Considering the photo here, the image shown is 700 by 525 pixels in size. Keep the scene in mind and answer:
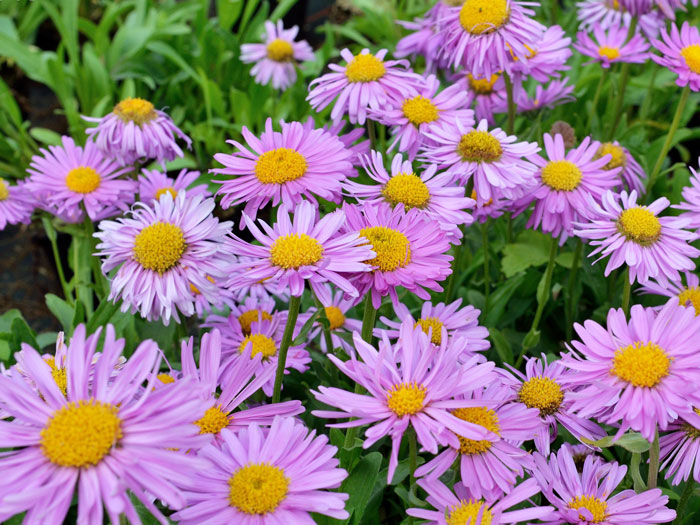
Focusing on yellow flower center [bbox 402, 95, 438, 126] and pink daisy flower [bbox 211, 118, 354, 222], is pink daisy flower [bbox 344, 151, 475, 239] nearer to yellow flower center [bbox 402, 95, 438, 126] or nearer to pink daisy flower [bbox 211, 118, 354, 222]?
pink daisy flower [bbox 211, 118, 354, 222]

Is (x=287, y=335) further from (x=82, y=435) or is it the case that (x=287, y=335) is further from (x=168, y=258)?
(x=82, y=435)

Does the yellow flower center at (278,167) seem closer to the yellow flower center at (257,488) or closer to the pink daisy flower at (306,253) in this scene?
the pink daisy flower at (306,253)

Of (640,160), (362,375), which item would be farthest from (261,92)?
(362,375)

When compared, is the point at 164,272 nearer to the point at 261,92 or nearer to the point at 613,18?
the point at 261,92

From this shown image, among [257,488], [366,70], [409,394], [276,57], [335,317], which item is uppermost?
[366,70]

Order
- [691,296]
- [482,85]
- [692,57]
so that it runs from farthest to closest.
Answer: [482,85], [692,57], [691,296]

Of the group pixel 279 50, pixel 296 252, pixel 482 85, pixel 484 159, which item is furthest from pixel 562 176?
pixel 279 50
